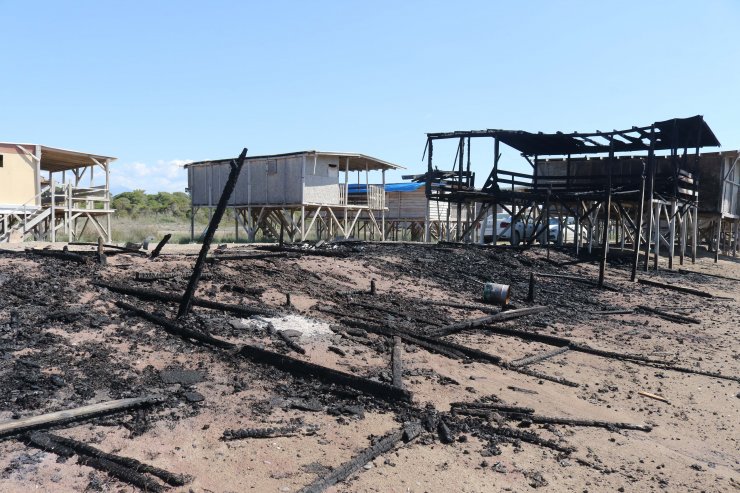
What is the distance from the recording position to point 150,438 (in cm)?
523

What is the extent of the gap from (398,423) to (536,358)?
3.62 m

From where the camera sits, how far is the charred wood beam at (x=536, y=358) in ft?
28.0

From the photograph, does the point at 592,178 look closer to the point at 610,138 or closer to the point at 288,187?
the point at 610,138

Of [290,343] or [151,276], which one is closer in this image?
[290,343]

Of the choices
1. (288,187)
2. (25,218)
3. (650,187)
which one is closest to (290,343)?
(650,187)

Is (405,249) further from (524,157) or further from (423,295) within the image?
(524,157)

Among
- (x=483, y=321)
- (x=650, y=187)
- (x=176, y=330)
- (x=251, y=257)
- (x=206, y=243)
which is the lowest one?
(x=483, y=321)

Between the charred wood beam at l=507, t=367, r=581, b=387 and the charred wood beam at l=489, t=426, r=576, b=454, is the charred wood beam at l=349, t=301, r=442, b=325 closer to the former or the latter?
the charred wood beam at l=507, t=367, r=581, b=387

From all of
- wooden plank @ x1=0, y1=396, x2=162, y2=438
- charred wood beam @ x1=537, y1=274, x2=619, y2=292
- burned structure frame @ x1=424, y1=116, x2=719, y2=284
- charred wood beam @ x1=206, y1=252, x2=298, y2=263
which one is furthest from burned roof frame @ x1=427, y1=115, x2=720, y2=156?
wooden plank @ x1=0, y1=396, x2=162, y2=438

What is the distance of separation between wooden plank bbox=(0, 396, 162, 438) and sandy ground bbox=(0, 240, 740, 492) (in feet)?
0.35

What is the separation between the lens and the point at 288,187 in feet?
91.5

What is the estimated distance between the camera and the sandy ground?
487 centimetres

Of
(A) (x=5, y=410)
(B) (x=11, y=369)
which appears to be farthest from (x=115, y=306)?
(A) (x=5, y=410)

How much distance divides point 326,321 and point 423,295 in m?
3.89
